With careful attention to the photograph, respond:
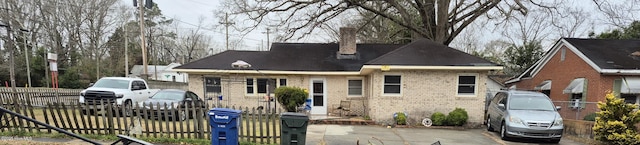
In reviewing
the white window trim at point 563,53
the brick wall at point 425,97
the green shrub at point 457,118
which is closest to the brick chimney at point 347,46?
the brick wall at point 425,97

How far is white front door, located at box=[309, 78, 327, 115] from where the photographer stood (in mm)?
14055

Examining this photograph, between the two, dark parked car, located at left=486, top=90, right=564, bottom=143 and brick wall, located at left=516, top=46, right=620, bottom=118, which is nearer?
dark parked car, located at left=486, top=90, right=564, bottom=143

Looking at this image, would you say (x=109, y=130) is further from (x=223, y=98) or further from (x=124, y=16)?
(x=124, y=16)

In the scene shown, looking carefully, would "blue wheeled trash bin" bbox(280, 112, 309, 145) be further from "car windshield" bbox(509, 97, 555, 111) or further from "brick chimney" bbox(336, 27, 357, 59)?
"brick chimney" bbox(336, 27, 357, 59)

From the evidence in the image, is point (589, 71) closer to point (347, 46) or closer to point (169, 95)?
point (347, 46)

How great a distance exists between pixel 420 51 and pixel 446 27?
6839mm

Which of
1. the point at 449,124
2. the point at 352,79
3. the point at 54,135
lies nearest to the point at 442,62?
the point at 449,124

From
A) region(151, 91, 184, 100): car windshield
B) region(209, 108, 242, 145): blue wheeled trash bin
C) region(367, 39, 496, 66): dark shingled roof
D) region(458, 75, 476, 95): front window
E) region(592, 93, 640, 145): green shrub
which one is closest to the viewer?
region(209, 108, 242, 145): blue wheeled trash bin

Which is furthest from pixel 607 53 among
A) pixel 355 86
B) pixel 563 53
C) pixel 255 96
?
pixel 255 96

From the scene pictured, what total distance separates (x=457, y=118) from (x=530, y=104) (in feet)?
8.17

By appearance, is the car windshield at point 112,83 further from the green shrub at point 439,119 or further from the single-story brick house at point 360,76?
the green shrub at point 439,119

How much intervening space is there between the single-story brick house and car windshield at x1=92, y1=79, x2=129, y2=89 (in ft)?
6.84

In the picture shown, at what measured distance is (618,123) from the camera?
7.66 m

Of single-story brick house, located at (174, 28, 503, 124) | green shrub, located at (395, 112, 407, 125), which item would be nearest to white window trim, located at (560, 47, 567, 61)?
single-story brick house, located at (174, 28, 503, 124)
